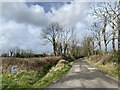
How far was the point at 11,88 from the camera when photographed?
22.5 metres

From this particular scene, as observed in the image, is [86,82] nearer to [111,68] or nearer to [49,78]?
[49,78]

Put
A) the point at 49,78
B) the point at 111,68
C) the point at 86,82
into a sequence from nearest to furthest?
the point at 86,82 → the point at 49,78 → the point at 111,68

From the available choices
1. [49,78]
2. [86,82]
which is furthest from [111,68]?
[86,82]

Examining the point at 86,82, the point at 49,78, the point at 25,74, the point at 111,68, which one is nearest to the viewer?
the point at 86,82

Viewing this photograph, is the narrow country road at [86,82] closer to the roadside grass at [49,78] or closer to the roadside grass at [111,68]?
the roadside grass at [49,78]

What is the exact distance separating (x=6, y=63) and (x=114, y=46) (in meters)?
20.0

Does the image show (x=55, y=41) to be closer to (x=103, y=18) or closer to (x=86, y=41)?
(x=86, y=41)

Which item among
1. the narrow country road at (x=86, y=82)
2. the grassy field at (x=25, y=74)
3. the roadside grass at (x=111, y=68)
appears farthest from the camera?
the roadside grass at (x=111, y=68)

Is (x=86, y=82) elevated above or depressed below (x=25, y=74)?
below

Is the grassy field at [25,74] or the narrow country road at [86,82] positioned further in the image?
the grassy field at [25,74]

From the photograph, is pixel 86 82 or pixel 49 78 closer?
pixel 86 82

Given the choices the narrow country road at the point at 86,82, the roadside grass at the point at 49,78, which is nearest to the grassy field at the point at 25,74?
the roadside grass at the point at 49,78

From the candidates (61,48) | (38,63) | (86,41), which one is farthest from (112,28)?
(86,41)

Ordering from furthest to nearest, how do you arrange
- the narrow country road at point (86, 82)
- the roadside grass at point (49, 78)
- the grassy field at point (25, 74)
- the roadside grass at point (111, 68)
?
the roadside grass at point (111, 68) → the grassy field at point (25, 74) → the roadside grass at point (49, 78) → the narrow country road at point (86, 82)
